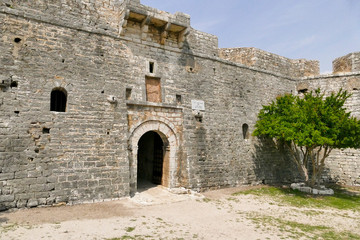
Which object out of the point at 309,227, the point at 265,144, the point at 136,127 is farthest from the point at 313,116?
the point at 136,127

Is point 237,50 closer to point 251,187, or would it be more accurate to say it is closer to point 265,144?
point 265,144

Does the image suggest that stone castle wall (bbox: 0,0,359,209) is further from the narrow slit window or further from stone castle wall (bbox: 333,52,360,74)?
stone castle wall (bbox: 333,52,360,74)

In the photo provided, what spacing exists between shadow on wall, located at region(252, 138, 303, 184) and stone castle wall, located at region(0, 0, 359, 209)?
0.15m

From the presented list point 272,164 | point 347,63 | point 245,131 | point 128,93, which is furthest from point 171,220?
point 347,63

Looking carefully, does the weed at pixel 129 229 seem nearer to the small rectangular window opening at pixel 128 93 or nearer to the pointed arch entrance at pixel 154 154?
the pointed arch entrance at pixel 154 154

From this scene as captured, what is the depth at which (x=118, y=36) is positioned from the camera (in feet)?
27.6

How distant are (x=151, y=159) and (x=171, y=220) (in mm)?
4678

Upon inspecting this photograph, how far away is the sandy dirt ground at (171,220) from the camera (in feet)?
16.2

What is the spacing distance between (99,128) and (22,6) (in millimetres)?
3952

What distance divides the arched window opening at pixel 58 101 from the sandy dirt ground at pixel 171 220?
111 inches

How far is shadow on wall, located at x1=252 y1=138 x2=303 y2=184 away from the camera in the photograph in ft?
37.6

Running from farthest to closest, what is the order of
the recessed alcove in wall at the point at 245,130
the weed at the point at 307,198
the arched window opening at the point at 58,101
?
the recessed alcove in wall at the point at 245,130
the weed at the point at 307,198
the arched window opening at the point at 58,101

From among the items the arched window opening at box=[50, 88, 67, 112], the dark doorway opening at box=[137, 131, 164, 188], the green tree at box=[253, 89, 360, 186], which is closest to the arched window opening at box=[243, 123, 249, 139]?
the green tree at box=[253, 89, 360, 186]

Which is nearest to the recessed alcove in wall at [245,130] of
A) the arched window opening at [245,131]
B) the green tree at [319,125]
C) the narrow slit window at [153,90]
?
the arched window opening at [245,131]
